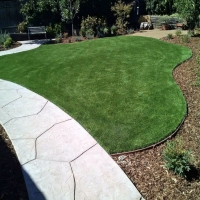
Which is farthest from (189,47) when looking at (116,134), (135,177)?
(135,177)

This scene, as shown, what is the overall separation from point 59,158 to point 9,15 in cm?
1474

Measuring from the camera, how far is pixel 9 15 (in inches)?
638

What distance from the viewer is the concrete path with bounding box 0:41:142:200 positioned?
3.67 m

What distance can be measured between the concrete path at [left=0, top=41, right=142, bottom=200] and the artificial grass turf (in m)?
0.38

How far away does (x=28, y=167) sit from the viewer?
412 centimetres

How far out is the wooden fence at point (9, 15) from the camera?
1598 cm

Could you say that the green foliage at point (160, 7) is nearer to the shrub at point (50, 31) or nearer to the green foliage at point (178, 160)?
the shrub at point (50, 31)

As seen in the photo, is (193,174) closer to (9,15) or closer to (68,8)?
(68,8)

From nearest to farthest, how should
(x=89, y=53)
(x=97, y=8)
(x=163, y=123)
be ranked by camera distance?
(x=163, y=123) < (x=89, y=53) < (x=97, y=8)

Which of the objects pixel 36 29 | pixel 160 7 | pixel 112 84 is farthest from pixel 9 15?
pixel 112 84

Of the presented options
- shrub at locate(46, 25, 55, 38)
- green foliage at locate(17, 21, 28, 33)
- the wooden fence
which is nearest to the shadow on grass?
shrub at locate(46, 25, 55, 38)

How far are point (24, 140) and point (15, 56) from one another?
729cm

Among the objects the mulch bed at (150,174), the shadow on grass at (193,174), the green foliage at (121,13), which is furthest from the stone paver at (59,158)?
the green foliage at (121,13)

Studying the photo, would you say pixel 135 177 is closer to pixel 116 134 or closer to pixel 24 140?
pixel 116 134
